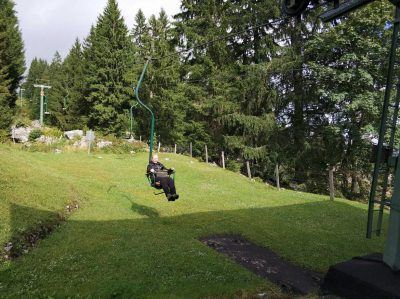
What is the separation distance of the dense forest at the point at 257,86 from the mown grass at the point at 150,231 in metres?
7.67

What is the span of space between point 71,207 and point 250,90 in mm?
21461

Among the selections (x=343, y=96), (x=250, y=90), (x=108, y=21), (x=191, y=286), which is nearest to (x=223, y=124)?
(x=250, y=90)

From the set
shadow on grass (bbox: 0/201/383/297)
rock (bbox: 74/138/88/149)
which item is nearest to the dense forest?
rock (bbox: 74/138/88/149)

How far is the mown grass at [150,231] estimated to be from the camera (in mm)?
8758

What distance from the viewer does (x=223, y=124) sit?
33.9 meters

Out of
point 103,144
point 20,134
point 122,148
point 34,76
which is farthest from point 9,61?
point 34,76

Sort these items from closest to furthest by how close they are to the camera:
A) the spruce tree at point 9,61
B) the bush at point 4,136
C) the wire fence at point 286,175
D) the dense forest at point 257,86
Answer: the dense forest at point 257,86 < the wire fence at point 286,175 < the bush at point 4,136 < the spruce tree at point 9,61

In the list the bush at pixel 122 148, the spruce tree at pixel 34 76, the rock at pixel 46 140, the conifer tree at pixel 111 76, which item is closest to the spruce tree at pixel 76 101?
the conifer tree at pixel 111 76

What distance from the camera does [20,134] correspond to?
39031 millimetres

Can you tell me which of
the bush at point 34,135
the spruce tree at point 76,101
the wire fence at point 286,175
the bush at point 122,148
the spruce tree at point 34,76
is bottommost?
the wire fence at point 286,175

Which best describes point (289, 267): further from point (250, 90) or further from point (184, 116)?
point (184, 116)

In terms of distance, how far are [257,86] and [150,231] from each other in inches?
872

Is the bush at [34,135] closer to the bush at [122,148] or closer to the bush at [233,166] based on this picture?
the bush at [122,148]

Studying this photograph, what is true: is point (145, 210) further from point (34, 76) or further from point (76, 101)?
point (34, 76)
